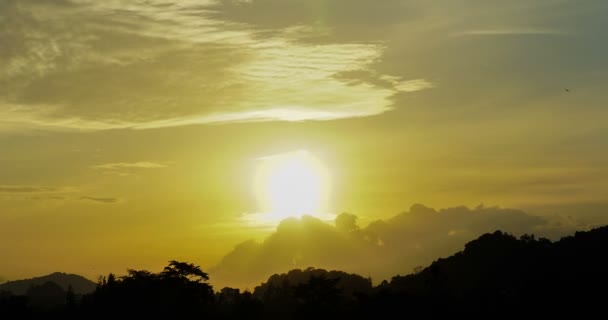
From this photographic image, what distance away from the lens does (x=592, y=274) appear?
185 m

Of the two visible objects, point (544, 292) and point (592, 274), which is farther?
point (592, 274)

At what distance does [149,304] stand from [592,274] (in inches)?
4219

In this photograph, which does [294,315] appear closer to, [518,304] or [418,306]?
[418,306]

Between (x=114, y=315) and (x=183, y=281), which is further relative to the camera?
(x=183, y=281)

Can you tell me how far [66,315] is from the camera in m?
159

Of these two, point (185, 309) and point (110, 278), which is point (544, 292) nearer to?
point (185, 309)

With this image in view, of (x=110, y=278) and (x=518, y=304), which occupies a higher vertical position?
(x=110, y=278)

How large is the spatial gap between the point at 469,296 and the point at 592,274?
30340 mm

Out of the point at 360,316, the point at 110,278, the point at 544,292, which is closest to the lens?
the point at 360,316

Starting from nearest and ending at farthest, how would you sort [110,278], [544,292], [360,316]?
[360,316] → [544,292] → [110,278]

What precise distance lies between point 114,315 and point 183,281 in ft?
79.1

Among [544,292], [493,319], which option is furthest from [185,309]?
[544,292]

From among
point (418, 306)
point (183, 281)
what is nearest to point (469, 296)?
point (418, 306)

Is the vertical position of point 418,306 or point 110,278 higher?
point 110,278
